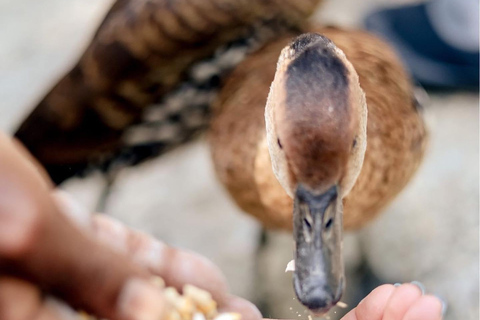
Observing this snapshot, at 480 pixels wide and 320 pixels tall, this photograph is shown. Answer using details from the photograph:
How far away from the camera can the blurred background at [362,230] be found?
152cm

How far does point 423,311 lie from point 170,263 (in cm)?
38

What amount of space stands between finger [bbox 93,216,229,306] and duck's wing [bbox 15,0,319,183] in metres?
0.65

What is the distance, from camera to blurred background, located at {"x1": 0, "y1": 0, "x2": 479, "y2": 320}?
4.97 ft

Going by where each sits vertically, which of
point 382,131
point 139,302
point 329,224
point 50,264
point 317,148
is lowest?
point 382,131

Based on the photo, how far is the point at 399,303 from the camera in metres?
0.85

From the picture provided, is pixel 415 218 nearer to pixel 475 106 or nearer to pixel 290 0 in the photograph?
pixel 475 106

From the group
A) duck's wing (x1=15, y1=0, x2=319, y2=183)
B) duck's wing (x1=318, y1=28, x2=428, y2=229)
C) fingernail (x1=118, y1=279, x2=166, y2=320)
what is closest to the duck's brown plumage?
duck's wing (x1=318, y1=28, x2=428, y2=229)

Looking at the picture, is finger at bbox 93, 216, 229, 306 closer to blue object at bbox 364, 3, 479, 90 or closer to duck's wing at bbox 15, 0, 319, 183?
duck's wing at bbox 15, 0, 319, 183

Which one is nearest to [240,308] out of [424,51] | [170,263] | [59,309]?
[170,263]

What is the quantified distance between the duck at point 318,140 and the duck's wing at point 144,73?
0.09m

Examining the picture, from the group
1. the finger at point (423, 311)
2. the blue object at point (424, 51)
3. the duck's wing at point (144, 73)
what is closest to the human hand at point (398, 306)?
the finger at point (423, 311)

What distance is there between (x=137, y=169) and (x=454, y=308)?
1056 mm

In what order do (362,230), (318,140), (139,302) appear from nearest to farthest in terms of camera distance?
1. (139,302)
2. (318,140)
3. (362,230)

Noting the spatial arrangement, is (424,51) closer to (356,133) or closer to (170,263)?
(356,133)
